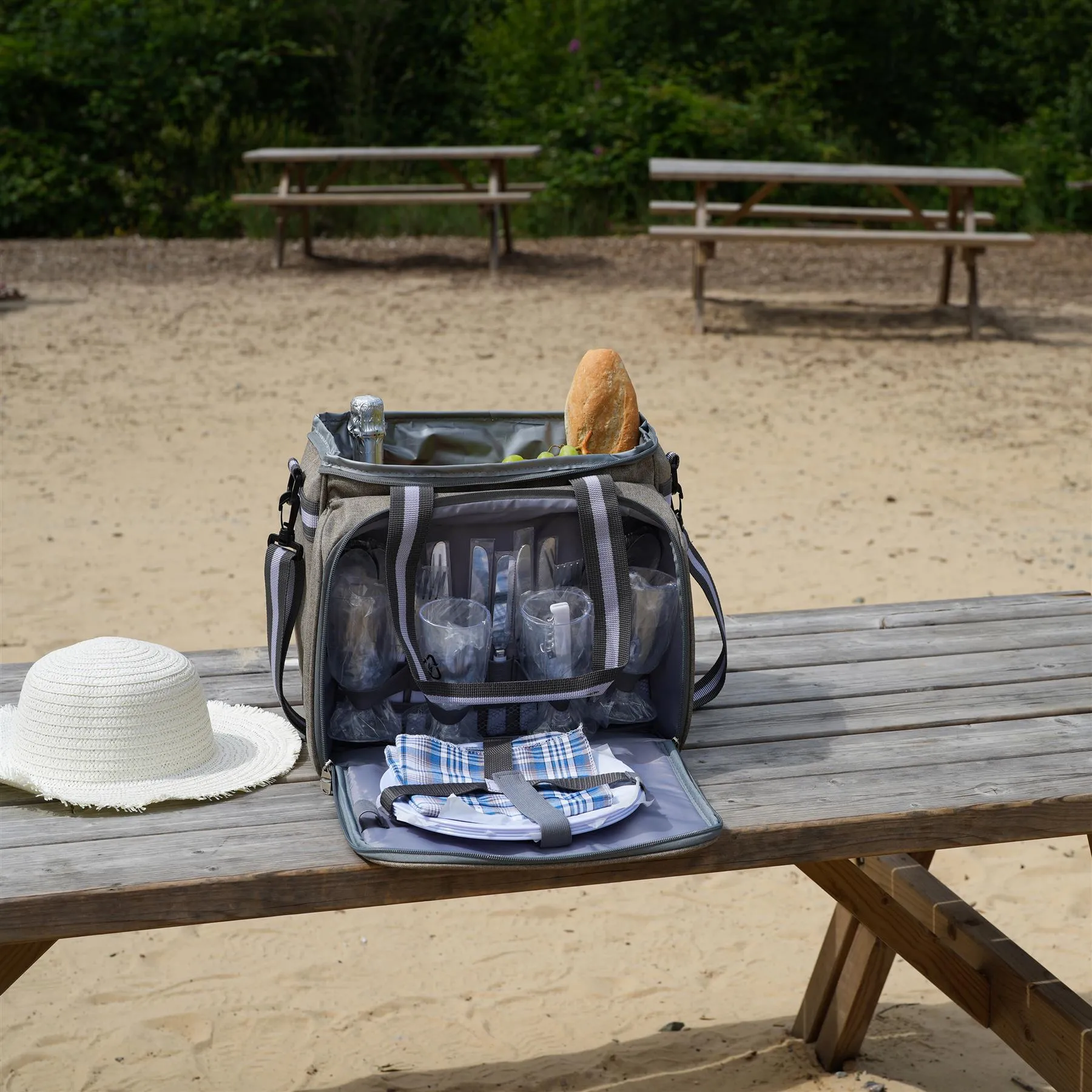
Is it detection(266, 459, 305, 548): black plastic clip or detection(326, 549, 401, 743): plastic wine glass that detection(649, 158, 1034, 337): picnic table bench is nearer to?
detection(266, 459, 305, 548): black plastic clip

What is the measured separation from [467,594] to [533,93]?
1498 cm

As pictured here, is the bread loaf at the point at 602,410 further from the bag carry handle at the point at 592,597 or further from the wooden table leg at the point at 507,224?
the wooden table leg at the point at 507,224

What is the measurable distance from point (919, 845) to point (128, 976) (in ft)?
5.58

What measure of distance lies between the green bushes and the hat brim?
38.9 feet

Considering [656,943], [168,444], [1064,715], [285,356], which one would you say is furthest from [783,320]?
[1064,715]

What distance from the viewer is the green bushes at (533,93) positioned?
46.0 ft

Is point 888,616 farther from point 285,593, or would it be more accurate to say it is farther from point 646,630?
point 285,593

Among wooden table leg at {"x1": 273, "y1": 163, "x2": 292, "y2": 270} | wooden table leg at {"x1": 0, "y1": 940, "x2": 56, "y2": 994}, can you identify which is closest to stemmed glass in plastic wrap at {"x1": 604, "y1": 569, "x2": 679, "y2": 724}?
wooden table leg at {"x1": 0, "y1": 940, "x2": 56, "y2": 994}

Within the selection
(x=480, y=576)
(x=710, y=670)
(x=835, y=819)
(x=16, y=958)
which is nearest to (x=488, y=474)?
(x=480, y=576)

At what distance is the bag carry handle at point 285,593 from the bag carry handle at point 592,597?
185 millimetres

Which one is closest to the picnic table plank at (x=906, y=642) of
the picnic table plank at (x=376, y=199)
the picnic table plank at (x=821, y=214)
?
the picnic table plank at (x=821, y=214)

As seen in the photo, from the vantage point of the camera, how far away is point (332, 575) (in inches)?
67.1

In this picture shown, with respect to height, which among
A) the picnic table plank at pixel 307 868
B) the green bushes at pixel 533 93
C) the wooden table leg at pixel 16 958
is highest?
the green bushes at pixel 533 93

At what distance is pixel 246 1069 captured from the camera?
247 centimetres
